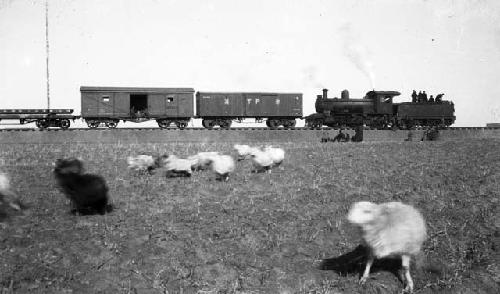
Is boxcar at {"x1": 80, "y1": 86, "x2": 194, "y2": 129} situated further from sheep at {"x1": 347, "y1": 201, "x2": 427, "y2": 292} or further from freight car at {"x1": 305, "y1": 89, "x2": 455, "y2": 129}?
sheep at {"x1": 347, "y1": 201, "x2": 427, "y2": 292}

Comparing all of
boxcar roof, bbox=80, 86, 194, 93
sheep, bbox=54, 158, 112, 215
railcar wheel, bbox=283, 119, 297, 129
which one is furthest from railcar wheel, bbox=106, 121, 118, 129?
sheep, bbox=54, 158, 112, 215

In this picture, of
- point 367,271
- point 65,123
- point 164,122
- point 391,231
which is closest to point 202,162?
point 367,271

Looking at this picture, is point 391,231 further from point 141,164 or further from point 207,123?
point 207,123

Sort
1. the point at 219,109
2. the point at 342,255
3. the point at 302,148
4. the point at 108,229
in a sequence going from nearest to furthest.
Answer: the point at 342,255
the point at 108,229
the point at 302,148
the point at 219,109

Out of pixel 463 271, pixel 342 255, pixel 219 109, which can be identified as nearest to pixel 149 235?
pixel 342 255

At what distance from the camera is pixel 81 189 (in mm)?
9836

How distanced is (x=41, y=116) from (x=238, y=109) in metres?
14.3

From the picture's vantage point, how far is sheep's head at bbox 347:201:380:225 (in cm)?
646

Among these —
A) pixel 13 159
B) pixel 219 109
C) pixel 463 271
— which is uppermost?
pixel 219 109

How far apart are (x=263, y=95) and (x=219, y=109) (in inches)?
155

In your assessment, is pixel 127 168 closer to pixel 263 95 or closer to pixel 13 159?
pixel 13 159

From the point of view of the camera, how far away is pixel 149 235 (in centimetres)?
840

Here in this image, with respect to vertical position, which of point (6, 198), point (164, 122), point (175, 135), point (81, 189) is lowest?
point (6, 198)

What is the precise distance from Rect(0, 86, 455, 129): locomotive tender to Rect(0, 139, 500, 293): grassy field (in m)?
17.5
